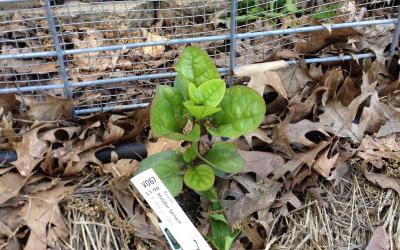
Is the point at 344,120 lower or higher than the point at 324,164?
higher

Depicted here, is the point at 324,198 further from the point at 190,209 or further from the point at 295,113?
the point at 190,209

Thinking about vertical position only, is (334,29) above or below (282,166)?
above

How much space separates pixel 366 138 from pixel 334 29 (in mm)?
460

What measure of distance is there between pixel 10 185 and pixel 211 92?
2.41 ft

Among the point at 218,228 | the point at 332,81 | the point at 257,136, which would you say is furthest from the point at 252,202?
the point at 332,81

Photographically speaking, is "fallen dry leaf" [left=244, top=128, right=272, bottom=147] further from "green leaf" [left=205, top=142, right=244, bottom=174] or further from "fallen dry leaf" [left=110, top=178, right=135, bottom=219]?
"fallen dry leaf" [left=110, top=178, right=135, bottom=219]

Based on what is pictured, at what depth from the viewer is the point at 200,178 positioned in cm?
173

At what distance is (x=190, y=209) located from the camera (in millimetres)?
1864

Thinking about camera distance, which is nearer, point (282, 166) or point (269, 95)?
point (282, 166)

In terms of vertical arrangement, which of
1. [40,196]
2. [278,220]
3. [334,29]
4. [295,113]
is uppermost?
[334,29]

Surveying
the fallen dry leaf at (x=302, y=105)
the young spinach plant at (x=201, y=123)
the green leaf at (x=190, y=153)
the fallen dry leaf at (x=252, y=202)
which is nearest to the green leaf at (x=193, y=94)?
the young spinach plant at (x=201, y=123)

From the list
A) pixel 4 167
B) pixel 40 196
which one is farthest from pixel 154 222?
pixel 4 167

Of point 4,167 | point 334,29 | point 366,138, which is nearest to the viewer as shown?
point 4,167

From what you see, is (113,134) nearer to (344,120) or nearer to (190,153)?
(190,153)
